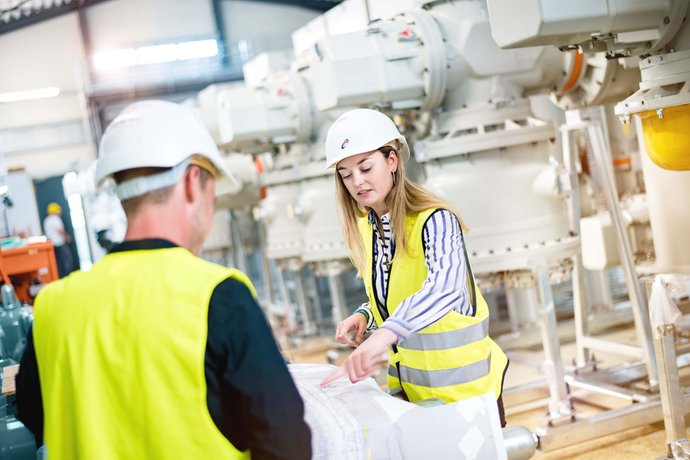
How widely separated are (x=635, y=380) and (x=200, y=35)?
13.1 meters

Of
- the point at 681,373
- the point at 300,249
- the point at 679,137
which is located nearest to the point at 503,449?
the point at 679,137

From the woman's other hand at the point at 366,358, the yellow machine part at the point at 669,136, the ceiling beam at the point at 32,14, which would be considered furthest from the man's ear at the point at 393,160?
the ceiling beam at the point at 32,14

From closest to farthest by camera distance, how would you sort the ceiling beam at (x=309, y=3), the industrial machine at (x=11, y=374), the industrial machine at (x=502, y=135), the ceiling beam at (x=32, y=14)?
the industrial machine at (x=11, y=374) < the industrial machine at (x=502, y=135) < the ceiling beam at (x=32, y=14) < the ceiling beam at (x=309, y=3)

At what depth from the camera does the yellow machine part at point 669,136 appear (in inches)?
102

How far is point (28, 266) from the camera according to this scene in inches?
214

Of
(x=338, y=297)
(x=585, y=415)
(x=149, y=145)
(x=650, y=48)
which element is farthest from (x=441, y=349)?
Answer: (x=338, y=297)

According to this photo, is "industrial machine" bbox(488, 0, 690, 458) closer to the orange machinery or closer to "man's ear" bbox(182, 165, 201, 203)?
"man's ear" bbox(182, 165, 201, 203)

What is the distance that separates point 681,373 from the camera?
413cm

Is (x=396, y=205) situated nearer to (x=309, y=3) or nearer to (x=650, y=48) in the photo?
(x=650, y=48)

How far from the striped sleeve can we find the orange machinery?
4292 mm

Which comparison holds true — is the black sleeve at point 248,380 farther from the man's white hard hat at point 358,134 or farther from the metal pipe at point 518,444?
the man's white hard hat at point 358,134

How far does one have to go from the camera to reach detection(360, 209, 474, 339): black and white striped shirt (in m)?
1.67

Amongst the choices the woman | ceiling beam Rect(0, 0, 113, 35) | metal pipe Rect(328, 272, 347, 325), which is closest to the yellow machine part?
the woman

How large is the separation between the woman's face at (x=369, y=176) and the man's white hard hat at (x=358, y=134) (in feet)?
0.09
